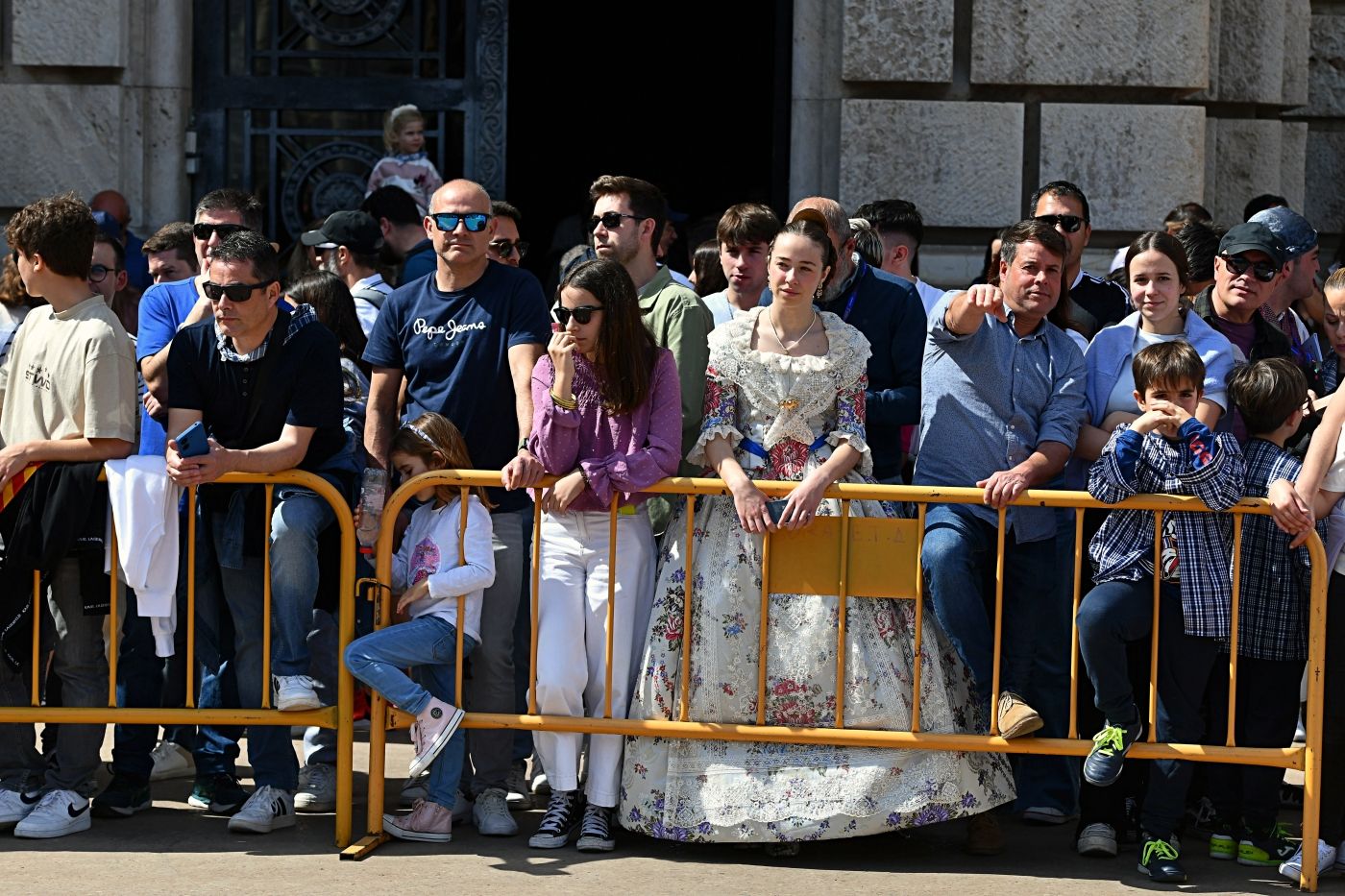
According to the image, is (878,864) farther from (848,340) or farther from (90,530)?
(90,530)

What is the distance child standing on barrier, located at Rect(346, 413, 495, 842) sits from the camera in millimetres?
5828

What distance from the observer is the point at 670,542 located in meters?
6.04

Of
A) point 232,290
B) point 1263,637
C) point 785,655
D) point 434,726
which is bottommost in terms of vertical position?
point 434,726

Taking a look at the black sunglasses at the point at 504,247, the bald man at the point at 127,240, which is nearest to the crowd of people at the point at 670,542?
the black sunglasses at the point at 504,247

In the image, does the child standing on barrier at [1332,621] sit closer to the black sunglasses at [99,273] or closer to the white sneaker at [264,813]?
the white sneaker at [264,813]

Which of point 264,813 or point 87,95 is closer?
point 264,813

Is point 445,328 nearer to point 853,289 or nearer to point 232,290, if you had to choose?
point 232,290

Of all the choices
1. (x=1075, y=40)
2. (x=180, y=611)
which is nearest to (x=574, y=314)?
(x=180, y=611)

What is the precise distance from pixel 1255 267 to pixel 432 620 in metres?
2.96

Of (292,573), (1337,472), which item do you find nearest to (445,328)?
(292,573)

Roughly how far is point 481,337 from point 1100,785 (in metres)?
2.39

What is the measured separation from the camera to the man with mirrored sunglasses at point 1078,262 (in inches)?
281

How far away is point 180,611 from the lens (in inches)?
243

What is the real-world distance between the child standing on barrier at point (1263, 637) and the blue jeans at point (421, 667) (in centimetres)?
234
